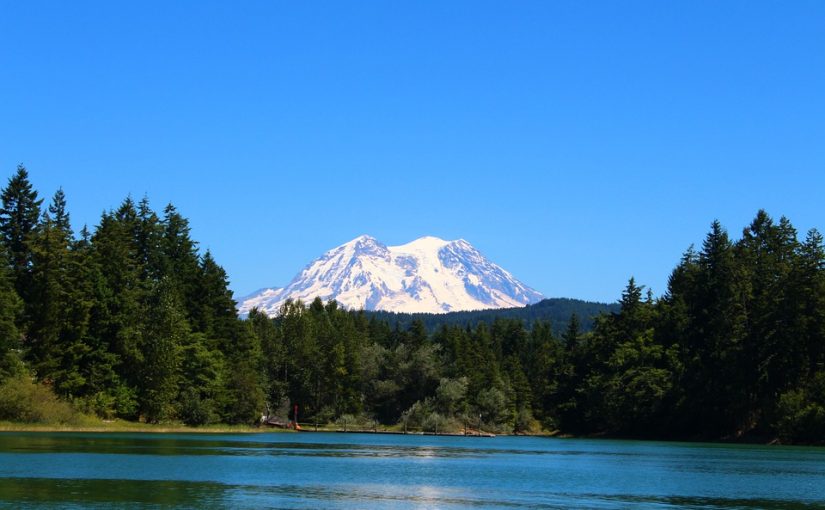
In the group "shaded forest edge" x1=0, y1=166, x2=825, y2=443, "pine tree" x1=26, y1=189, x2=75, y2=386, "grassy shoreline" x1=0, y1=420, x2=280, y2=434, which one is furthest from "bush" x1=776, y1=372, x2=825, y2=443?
"pine tree" x1=26, y1=189, x2=75, y2=386

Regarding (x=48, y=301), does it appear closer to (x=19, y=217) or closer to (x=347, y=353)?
(x=19, y=217)

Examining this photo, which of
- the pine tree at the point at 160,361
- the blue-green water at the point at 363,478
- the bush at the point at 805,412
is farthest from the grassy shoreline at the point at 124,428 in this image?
the bush at the point at 805,412

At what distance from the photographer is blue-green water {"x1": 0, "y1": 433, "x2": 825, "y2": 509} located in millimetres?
43156

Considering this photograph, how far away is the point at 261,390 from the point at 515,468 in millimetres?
65126

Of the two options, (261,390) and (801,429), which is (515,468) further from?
(261,390)

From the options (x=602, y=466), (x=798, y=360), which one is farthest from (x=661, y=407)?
(x=602, y=466)

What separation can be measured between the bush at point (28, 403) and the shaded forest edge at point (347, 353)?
0.16m

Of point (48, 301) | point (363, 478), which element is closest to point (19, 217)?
point (48, 301)

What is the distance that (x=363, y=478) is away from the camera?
57406mm

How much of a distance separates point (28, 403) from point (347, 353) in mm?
84178

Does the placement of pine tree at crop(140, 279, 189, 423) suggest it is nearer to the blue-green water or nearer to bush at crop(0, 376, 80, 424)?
bush at crop(0, 376, 80, 424)

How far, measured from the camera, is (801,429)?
355ft

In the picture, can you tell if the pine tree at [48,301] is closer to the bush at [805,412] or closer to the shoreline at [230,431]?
the shoreline at [230,431]

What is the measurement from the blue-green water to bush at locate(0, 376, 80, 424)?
7.73 ft
